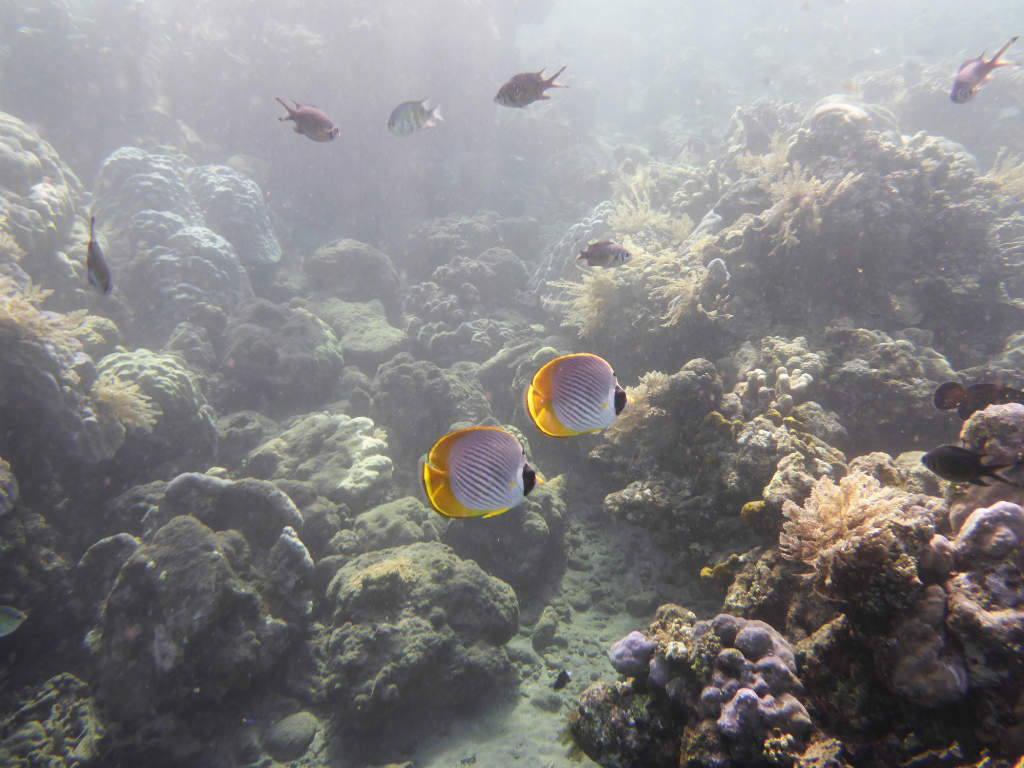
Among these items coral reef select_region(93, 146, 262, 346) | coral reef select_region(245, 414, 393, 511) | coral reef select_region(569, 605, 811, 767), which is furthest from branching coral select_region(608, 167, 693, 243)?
coral reef select_region(93, 146, 262, 346)

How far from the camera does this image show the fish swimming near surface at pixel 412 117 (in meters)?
4.91

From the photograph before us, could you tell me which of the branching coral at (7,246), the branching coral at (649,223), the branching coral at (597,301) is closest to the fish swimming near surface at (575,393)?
the branching coral at (597,301)

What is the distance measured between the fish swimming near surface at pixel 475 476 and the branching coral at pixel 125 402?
18.5ft

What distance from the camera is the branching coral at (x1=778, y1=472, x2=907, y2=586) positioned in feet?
8.70

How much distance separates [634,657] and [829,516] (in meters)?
1.57

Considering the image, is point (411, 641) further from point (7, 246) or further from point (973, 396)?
point (7, 246)

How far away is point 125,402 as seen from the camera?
5391 mm

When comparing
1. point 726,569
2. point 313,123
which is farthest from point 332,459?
point 726,569

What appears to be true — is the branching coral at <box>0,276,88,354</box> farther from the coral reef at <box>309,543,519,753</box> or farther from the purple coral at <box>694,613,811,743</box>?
the purple coral at <box>694,613,811,743</box>

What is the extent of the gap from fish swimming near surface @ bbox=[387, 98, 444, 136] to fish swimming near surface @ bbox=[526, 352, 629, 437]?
4109mm

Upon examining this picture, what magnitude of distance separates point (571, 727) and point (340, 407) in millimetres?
5824

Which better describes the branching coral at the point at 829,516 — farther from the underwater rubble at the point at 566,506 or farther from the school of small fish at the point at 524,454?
the school of small fish at the point at 524,454

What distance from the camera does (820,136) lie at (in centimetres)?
797

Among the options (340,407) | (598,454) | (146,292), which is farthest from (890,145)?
(146,292)
